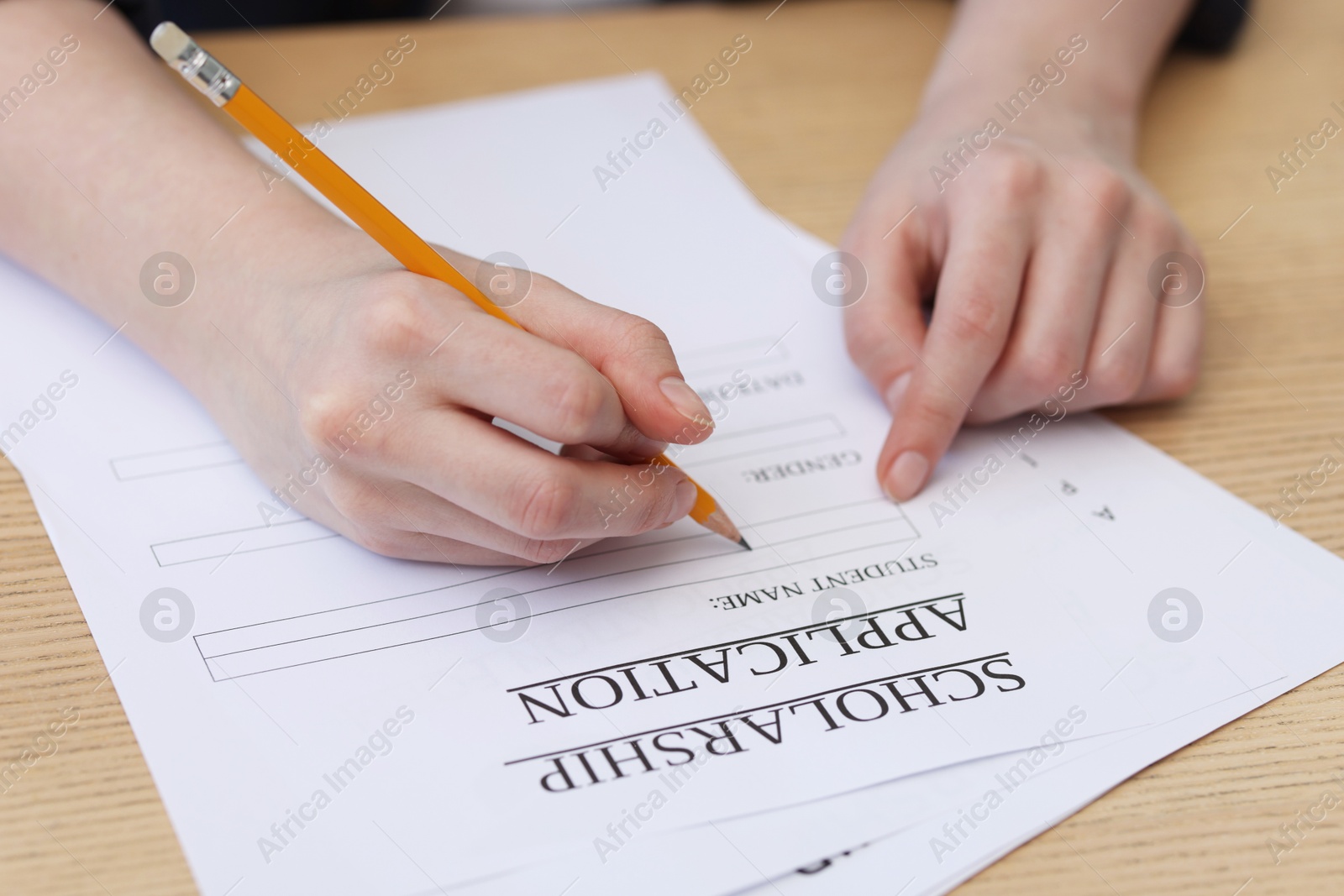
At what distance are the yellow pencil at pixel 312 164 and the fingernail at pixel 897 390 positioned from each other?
15 centimetres

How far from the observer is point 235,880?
1.26 ft

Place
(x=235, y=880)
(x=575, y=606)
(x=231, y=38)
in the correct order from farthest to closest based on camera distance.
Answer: (x=231, y=38), (x=575, y=606), (x=235, y=880)

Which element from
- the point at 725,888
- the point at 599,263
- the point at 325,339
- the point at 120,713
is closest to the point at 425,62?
the point at 599,263

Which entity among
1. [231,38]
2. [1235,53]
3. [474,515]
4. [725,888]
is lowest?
[1235,53]

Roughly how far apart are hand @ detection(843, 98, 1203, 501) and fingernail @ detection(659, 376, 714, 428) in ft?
0.47

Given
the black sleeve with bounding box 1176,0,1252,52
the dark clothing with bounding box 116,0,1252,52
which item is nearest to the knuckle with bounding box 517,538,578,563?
the dark clothing with bounding box 116,0,1252,52

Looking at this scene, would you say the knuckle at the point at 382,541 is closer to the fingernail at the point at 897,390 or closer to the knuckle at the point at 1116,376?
the fingernail at the point at 897,390

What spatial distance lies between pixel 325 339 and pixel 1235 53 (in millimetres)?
845

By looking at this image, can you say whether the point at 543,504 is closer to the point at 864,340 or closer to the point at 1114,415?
the point at 864,340

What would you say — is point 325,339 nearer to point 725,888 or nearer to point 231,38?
point 725,888

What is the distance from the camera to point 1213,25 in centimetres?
90

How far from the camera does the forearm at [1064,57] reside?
28.9 inches

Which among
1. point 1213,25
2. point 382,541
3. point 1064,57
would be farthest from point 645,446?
point 1213,25

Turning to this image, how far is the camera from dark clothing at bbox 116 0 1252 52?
2.94 feet
